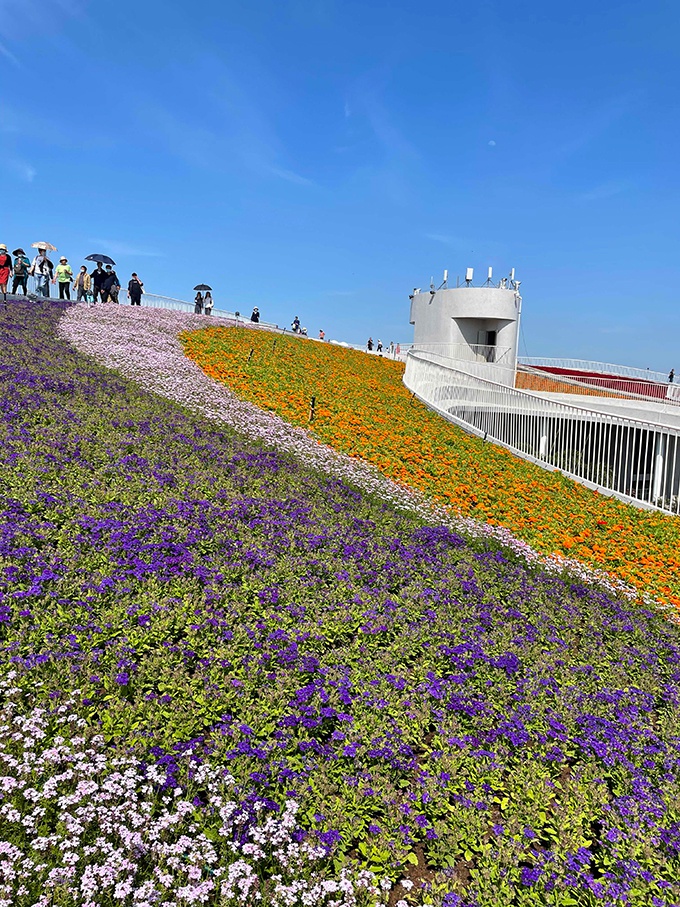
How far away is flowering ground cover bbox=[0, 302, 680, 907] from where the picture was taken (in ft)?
11.0

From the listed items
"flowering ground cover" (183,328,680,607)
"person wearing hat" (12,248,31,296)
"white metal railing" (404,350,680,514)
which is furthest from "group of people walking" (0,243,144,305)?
"white metal railing" (404,350,680,514)

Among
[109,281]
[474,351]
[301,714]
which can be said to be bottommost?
[301,714]

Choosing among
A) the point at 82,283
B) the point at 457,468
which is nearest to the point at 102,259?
the point at 82,283

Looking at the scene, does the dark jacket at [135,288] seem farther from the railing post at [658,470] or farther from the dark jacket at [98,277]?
the railing post at [658,470]

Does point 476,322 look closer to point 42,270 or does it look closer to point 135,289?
point 135,289

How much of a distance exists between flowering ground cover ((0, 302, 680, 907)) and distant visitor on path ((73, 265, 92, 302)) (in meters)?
21.6

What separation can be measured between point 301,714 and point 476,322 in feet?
119

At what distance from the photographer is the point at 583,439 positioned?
52.6 feet

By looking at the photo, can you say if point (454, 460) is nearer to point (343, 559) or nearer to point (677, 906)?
point (343, 559)

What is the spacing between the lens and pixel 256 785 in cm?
380

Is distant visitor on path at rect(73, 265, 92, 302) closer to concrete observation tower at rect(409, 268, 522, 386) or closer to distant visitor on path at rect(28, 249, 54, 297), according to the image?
distant visitor on path at rect(28, 249, 54, 297)

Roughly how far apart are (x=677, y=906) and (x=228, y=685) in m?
3.25

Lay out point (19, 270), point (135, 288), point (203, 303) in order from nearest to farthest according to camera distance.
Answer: point (19, 270) < point (135, 288) < point (203, 303)

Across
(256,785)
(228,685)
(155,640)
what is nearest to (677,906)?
(256,785)
